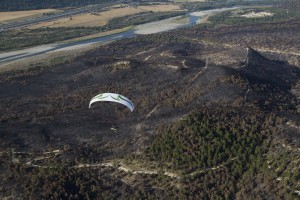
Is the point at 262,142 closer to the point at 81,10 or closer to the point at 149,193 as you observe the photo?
the point at 149,193

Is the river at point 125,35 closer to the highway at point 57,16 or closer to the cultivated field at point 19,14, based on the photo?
the highway at point 57,16

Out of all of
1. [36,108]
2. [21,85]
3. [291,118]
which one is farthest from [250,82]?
[21,85]

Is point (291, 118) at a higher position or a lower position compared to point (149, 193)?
higher

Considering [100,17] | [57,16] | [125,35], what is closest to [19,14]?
Result: [57,16]

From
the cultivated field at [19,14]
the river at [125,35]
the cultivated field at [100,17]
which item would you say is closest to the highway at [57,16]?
the cultivated field at [100,17]

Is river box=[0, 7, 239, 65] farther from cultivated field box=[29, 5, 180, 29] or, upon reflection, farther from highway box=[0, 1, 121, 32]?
highway box=[0, 1, 121, 32]
